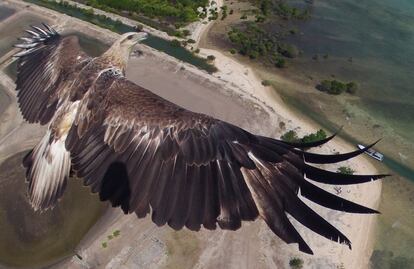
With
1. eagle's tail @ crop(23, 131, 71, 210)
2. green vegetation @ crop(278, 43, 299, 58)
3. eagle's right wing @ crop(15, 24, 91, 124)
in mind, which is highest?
eagle's right wing @ crop(15, 24, 91, 124)

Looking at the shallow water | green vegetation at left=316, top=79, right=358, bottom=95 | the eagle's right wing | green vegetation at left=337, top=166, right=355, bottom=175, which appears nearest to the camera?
the eagle's right wing

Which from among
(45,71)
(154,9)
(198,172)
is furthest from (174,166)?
(154,9)

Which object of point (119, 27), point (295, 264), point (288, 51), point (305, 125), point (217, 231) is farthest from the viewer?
point (119, 27)

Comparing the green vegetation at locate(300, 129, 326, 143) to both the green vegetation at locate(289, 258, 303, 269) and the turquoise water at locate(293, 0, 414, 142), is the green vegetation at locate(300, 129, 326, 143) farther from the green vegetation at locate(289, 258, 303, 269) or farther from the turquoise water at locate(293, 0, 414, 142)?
the green vegetation at locate(289, 258, 303, 269)

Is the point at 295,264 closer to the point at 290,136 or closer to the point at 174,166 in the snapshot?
the point at 290,136

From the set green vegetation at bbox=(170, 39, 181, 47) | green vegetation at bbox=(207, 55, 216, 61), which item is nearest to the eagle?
green vegetation at bbox=(207, 55, 216, 61)

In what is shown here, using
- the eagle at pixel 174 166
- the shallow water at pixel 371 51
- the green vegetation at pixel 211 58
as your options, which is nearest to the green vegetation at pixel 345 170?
the shallow water at pixel 371 51
